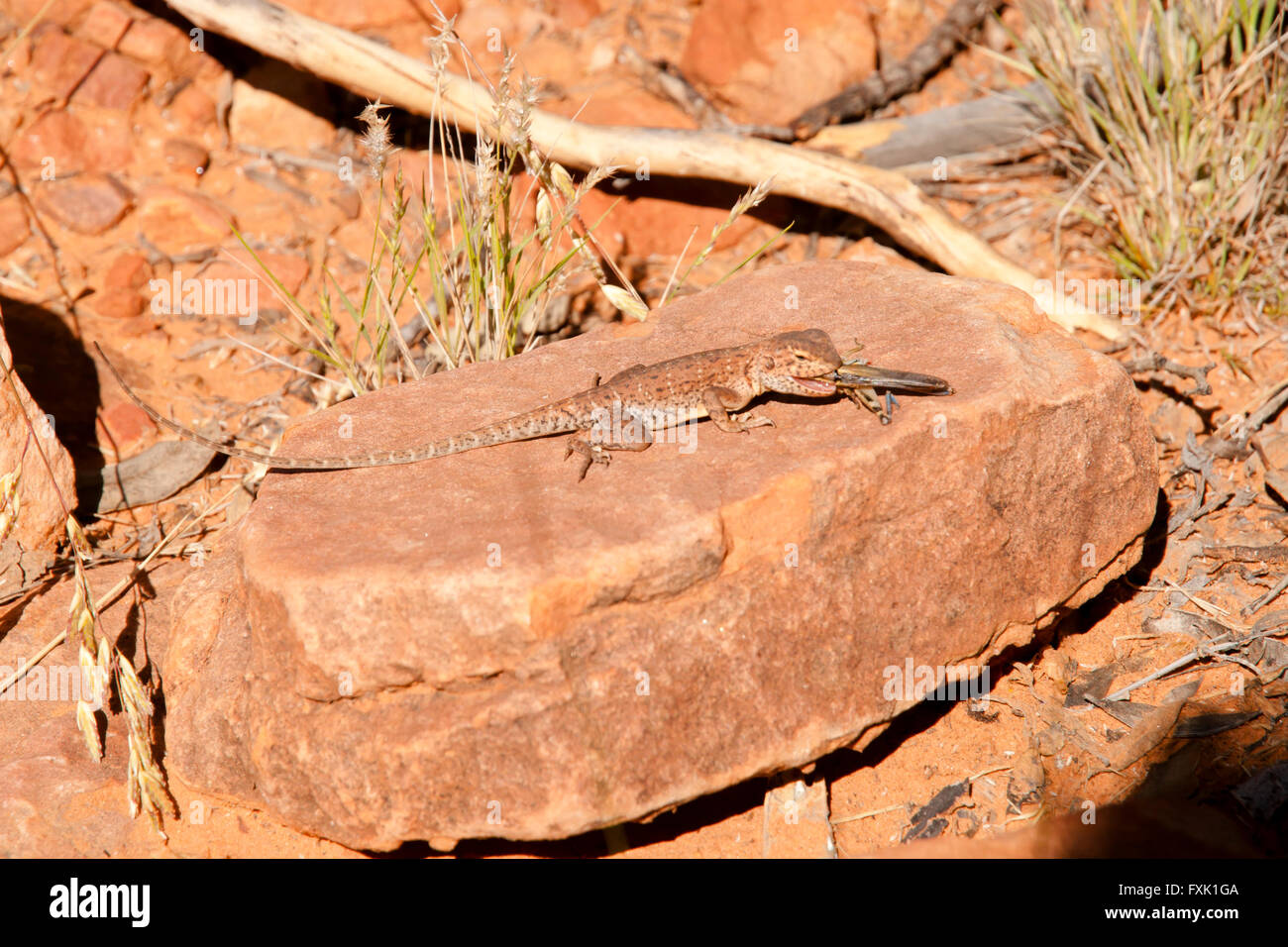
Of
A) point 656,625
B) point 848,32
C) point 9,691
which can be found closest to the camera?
point 656,625

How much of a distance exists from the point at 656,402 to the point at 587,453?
1.64 ft

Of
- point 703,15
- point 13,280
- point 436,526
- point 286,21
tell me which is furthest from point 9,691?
point 703,15

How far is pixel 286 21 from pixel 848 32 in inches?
187

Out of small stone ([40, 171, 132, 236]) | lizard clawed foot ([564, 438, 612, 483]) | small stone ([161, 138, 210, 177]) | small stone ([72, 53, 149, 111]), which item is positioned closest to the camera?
lizard clawed foot ([564, 438, 612, 483])

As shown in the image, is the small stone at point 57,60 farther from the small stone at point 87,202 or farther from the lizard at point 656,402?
the lizard at point 656,402

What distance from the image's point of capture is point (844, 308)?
19.5 feet

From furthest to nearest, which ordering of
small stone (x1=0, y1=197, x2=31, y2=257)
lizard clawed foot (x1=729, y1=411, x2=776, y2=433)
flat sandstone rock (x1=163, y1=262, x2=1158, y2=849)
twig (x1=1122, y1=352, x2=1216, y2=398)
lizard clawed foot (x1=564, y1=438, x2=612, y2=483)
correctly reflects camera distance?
small stone (x1=0, y1=197, x2=31, y2=257) → twig (x1=1122, y1=352, x2=1216, y2=398) → lizard clawed foot (x1=729, y1=411, x2=776, y2=433) → lizard clawed foot (x1=564, y1=438, x2=612, y2=483) → flat sandstone rock (x1=163, y1=262, x2=1158, y2=849)

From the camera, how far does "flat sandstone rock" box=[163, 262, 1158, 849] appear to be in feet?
13.4

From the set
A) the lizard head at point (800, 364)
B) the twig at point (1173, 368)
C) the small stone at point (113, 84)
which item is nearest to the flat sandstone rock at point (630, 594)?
the lizard head at point (800, 364)

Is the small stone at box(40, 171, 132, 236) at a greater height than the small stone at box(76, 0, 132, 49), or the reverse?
the small stone at box(76, 0, 132, 49)

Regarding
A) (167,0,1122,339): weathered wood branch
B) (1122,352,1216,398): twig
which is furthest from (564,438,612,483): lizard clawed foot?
(1122,352,1216,398): twig

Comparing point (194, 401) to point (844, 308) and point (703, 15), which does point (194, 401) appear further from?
point (703, 15)

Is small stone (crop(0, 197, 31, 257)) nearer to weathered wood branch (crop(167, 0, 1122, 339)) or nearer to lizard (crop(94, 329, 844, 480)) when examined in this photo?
weathered wood branch (crop(167, 0, 1122, 339))

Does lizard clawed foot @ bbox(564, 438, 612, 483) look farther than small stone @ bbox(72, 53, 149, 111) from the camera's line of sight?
No
